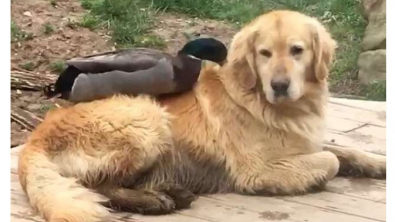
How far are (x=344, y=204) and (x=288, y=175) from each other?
0.14 meters

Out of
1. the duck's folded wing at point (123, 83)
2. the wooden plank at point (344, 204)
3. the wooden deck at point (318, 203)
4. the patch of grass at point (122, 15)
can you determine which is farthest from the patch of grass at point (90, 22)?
the wooden plank at point (344, 204)

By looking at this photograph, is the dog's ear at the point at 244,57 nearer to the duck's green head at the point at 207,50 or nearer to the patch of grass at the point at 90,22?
the duck's green head at the point at 207,50

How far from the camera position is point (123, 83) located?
2.25 m

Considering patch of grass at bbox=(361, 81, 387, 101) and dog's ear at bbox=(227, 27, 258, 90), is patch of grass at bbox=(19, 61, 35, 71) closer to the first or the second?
dog's ear at bbox=(227, 27, 258, 90)

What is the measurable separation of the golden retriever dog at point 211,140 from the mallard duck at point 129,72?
30 millimetres

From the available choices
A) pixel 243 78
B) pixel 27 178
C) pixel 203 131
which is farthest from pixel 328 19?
pixel 27 178

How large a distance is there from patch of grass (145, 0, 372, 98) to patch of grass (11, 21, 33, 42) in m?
0.27

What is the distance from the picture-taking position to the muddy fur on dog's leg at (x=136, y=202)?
85.7 inches

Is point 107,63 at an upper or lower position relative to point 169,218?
upper

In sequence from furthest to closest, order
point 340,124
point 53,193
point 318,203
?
point 340,124, point 318,203, point 53,193

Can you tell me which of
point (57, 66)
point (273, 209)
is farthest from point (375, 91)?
point (57, 66)

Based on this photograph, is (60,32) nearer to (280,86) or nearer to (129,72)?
(129,72)

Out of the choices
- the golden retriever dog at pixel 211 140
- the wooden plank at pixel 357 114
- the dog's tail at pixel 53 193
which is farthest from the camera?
the wooden plank at pixel 357 114
